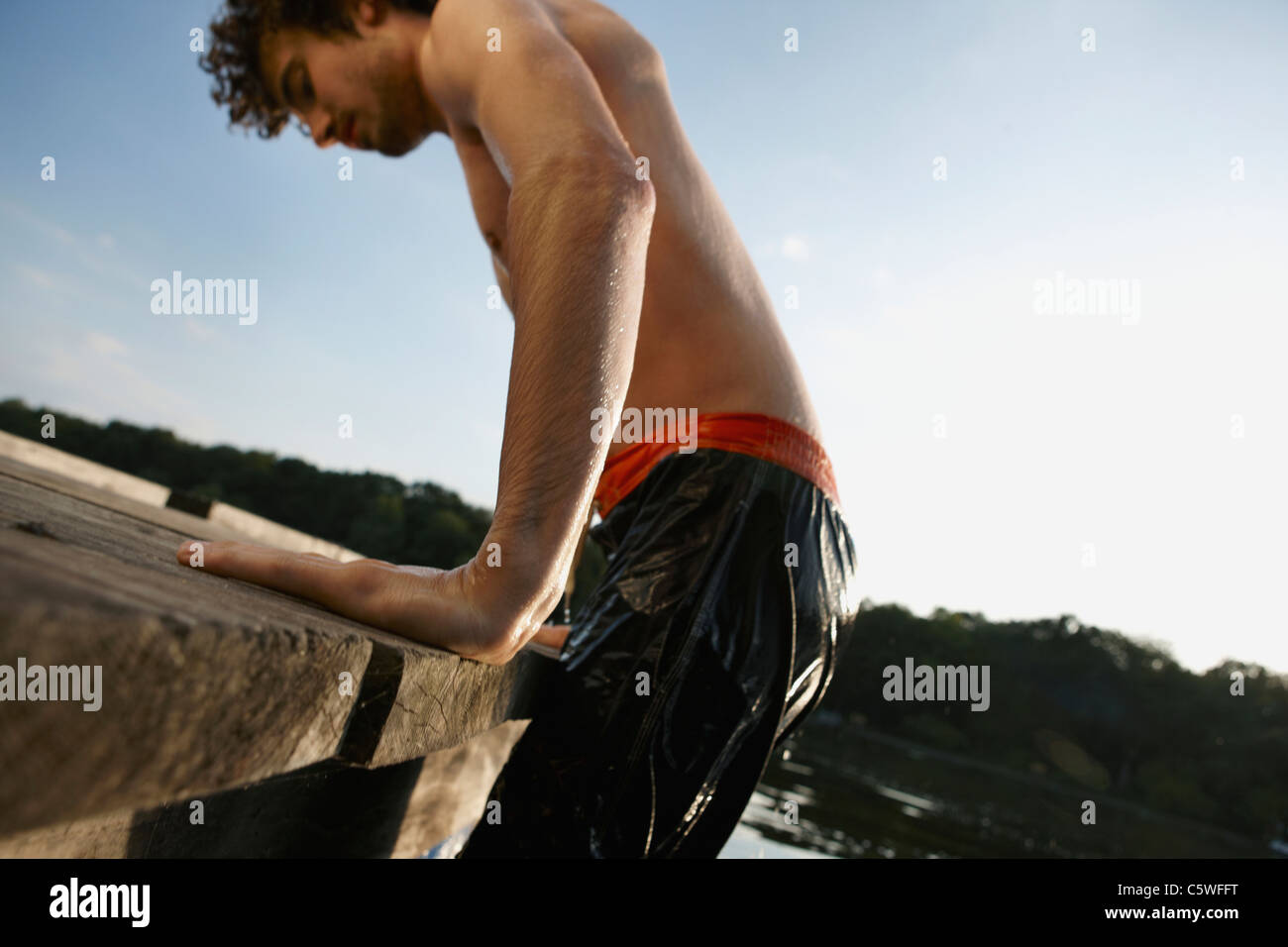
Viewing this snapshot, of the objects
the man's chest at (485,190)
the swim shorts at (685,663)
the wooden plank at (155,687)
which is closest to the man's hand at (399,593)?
the wooden plank at (155,687)

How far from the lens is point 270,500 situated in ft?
198

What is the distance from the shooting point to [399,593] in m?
0.98

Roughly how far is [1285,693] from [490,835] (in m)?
90.3

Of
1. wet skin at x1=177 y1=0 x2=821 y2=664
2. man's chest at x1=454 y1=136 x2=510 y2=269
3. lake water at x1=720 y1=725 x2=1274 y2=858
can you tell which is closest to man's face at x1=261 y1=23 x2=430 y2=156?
wet skin at x1=177 y1=0 x2=821 y2=664

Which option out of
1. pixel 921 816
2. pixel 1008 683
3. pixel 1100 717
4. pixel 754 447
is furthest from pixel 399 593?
pixel 1100 717

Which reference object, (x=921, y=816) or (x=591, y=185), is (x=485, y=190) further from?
(x=921, y=816)

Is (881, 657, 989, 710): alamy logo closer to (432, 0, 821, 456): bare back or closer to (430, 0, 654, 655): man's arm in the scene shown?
(432, 0, 821, 456): bare back

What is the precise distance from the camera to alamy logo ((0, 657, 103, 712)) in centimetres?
32

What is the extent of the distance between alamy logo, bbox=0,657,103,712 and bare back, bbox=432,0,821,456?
4.84 feet
